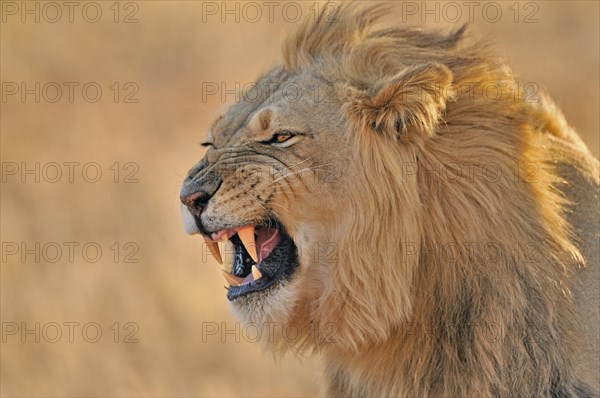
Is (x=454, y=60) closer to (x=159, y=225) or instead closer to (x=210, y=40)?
(x=159, y=225)

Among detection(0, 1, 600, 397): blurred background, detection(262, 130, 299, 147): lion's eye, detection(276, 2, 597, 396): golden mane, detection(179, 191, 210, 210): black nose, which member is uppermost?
detection(0, 1, 600, 397): blurred background

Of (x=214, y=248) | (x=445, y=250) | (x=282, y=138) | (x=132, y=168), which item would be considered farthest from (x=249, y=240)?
(x=132, y=168)

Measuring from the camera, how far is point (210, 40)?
14367mm

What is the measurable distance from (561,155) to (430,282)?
2.80ft

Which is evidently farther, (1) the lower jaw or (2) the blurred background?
(2) the blurred background

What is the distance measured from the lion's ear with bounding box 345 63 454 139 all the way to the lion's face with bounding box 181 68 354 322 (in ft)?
0.32

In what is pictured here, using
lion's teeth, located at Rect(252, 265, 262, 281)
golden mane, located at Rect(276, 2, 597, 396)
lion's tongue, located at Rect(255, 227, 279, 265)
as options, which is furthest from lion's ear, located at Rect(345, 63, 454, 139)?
lion's teeth, located at Rect(252, 265, 262, 281)

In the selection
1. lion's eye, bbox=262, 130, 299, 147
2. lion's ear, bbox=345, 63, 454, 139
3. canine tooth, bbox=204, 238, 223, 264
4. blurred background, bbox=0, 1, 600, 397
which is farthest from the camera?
blurred background, bbox=0, 1, 600, 397

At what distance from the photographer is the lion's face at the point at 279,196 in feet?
12.3

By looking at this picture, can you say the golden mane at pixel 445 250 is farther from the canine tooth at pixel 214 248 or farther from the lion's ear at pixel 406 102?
the canine tooth at pixel 214 248

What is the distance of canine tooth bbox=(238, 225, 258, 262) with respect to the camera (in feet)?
12.7

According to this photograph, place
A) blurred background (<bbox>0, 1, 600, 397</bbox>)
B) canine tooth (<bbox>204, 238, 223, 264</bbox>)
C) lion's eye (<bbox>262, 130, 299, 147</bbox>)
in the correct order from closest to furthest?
lion's eye (<bbox>262, 130, 299, 147</bbox>) → canine tooth (<bbox>204, 238, 223, 264</bbox>) → blurred background (<bbox>0, 1, 600, 397</bbox>)

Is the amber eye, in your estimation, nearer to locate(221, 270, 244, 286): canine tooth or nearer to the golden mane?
the golden mane

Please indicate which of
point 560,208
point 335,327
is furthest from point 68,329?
point 560,208
